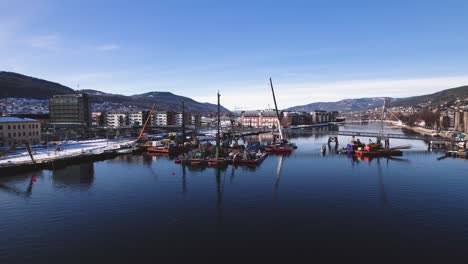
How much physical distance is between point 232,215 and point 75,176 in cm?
1466

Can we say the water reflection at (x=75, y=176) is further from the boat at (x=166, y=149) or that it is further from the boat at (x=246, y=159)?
the boat at (x=246, y=159)

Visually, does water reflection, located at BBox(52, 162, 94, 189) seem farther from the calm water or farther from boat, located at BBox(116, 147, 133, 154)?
boat, located at BBox(116, 147, 133, 154)

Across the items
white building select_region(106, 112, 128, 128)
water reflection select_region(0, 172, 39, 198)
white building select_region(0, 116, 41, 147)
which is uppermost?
white building select_region(106, 112, 128, 128)

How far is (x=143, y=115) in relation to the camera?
77500 mm

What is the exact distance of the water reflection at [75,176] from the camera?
68.0 feet

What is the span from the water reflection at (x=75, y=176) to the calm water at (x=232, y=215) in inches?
2.9

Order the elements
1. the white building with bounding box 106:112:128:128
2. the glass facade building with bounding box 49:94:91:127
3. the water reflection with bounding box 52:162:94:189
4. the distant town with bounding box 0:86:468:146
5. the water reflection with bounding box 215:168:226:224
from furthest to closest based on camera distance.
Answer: the white building with bounding box 106:112:128:128, the glass facade building with bounding box 49:94:91:127, the distant town with bounding box 0:86:468:146, the water reflection with bounding box 52:162:94:189, the water reflection with bounding box 215:168:226:224

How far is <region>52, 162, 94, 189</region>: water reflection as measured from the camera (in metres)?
20.7

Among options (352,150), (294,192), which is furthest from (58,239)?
(352,150)

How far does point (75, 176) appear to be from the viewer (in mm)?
23250

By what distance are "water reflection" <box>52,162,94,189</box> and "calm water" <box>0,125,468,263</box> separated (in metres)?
0.07

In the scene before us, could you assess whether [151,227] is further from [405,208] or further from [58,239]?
[405,208]

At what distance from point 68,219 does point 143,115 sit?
65.8 m

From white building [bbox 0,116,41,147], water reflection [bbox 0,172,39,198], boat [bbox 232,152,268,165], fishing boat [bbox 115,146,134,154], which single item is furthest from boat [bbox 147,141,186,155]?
water reflection [bbox 0,172,39,198]
